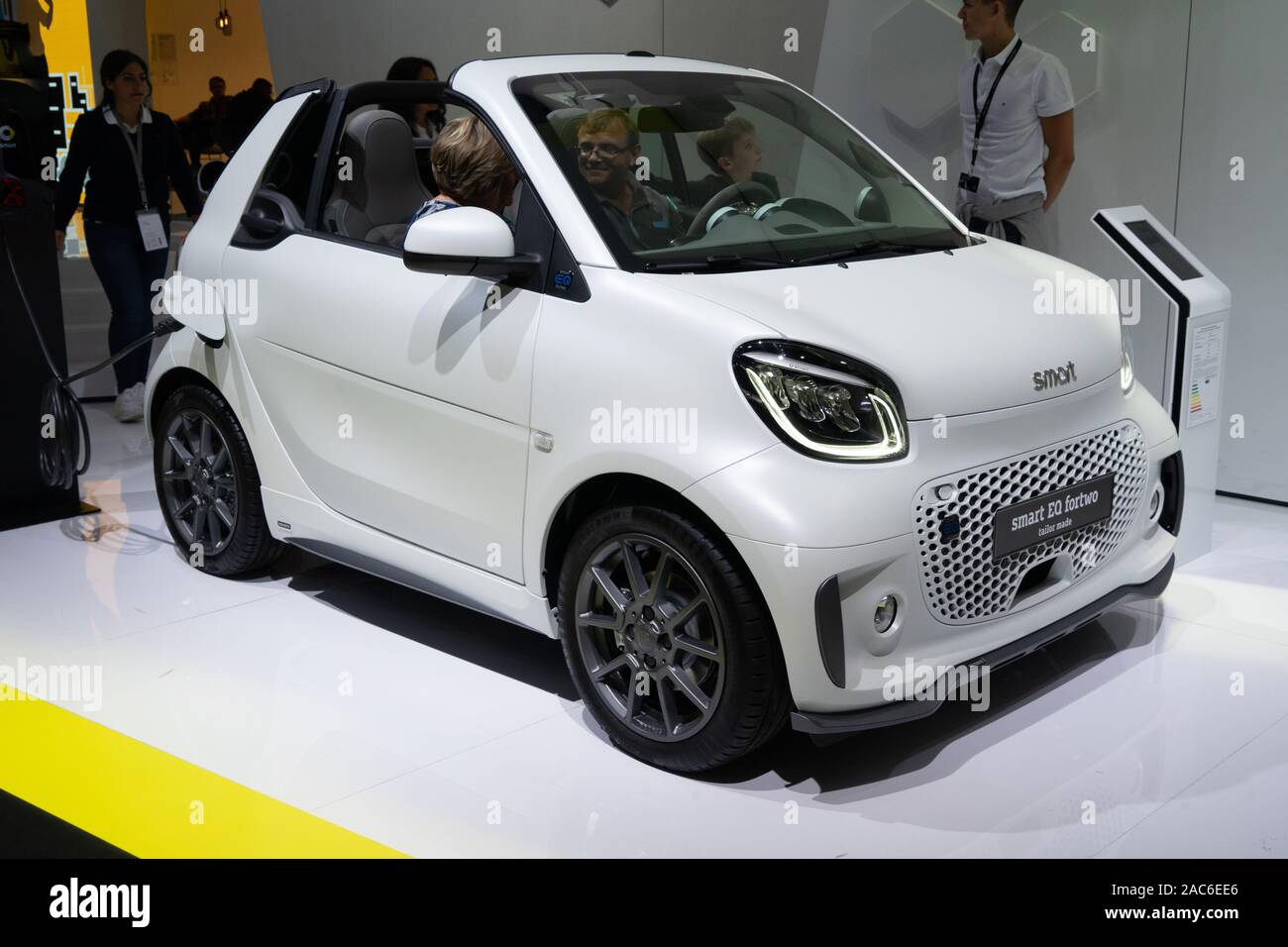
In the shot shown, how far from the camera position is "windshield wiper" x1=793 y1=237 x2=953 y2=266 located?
321 centimetres

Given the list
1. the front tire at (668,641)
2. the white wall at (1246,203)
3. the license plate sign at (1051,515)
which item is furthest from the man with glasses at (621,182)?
the white wall at (1246,203)

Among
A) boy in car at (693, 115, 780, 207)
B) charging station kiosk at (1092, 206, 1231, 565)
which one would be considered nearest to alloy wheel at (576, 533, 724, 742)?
boy in car at (693, 115, 780, 207)

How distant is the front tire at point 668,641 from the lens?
9.21 feet

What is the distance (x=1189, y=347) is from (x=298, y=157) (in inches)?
110

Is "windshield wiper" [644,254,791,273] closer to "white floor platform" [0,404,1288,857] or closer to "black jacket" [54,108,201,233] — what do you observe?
"white floor platform" [0,404,1288,857]

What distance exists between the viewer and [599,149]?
11.0ft

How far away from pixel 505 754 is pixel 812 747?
72 centimetres

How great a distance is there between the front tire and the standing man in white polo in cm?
314

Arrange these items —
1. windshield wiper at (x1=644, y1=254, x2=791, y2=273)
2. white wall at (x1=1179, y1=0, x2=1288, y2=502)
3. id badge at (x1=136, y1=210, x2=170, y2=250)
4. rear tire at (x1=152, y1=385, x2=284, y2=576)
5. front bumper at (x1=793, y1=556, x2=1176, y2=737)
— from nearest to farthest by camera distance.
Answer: front bumper at (x1=793, y1=556, x2=1176, y2=737) < windshield wiper at (x1=644, y1=254, x2=791, y2=273) < rear tire at (x1=152, y1=385, x2=284, y2=576) < white wall at (x1=1179, y1=0, x2=1288, y2=502) < id badge at (x1=136, y1=210, x2=170, y2=250)

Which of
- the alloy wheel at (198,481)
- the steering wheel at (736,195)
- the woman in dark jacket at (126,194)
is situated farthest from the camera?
the woman in dark jacket at (126,194)

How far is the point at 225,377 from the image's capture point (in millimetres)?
4059

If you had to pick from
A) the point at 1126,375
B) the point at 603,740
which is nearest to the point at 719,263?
the point at 1126,375

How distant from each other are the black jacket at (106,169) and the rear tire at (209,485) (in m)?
2.60

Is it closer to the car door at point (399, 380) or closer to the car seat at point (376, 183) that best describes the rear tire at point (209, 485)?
the car door at point (399, 380)
